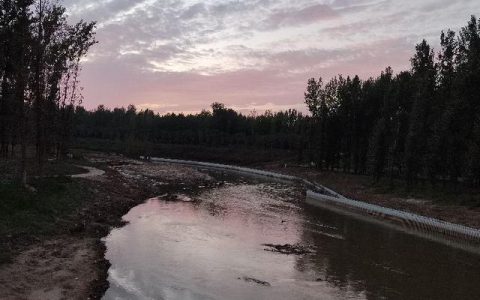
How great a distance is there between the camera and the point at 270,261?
24.5 metres

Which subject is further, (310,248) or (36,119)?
(36,119)

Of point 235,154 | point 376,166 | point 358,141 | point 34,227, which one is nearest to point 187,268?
point 34,227

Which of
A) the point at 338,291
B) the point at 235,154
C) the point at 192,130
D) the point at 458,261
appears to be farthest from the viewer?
the point at 192,130

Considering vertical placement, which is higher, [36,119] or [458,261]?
[36,119]

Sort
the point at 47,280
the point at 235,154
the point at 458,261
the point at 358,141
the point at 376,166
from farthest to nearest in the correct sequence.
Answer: the point at 235,154 → the point at 358,141 → the point at 376,166 → the point at 458,261 → the point at 47,280

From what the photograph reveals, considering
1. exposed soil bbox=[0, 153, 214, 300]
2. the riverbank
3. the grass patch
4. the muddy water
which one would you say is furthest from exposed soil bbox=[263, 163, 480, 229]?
the grass patch

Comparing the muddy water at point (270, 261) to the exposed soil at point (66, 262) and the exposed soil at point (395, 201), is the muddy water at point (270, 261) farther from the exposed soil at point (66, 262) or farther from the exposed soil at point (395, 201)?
the exposed soil at point (395, 201)

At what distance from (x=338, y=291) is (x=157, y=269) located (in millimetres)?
8179

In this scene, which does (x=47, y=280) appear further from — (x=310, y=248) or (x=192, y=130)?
(x=192, y=130)

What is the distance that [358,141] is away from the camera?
85312mm

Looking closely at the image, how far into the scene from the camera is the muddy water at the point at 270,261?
19562 mm

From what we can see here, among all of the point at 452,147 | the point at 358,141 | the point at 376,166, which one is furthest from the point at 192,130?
the point at 452,147

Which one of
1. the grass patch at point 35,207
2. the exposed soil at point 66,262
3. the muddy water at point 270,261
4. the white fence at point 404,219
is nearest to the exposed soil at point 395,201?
the white fence at point 404,219

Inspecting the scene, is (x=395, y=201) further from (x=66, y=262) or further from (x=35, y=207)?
(x=66, y=262)
